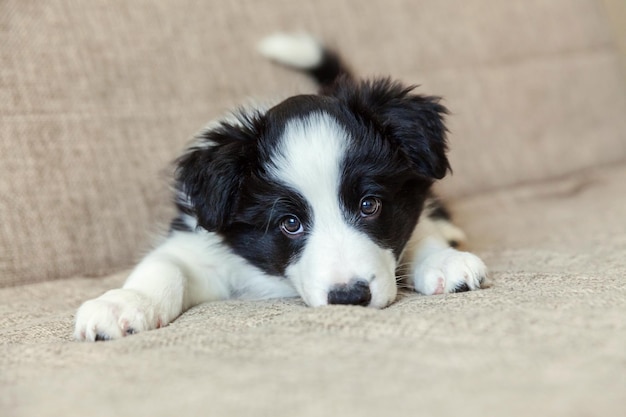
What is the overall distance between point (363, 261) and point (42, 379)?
0.80 metres

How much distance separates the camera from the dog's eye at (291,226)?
1.97 meters

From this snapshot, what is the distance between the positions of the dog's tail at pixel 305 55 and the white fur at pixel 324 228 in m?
1.12

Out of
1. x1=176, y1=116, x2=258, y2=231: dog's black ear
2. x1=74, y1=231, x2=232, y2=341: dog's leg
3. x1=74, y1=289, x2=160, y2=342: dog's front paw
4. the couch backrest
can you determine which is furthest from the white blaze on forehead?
the couch backrest

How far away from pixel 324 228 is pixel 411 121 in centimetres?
41

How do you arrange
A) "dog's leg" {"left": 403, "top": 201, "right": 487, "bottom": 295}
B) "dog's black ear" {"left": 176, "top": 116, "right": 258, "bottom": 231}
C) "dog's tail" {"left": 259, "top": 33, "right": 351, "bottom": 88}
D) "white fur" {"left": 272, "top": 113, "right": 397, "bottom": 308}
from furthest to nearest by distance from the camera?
"dog's tail" {"left": 259, "top": 33, "right": 351, "bottom": 88} < "dog's black ear" {"left": 176, "top": 116, "right": 258, "bottom": 231} < "dog's leg" {"left": 403, "top": 201, "right": 487, "bottom": 295} < "white fur" {"left": 272, "top": 113, "right": 397, "bottom": 308}

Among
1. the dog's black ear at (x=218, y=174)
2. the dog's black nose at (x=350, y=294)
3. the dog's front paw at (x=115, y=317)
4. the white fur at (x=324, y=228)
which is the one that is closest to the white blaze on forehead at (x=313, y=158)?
the white fur at (x=324, y=228)

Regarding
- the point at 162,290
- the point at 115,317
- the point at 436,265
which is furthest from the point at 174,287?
the point at 436,265

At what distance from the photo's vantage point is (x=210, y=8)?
10.1 feet

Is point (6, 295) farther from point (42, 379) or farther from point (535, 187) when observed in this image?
point (535, 187)

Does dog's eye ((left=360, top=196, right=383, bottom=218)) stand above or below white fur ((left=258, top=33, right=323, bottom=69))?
below

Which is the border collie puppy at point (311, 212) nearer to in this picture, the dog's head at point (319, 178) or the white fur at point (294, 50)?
the dog's head at point (319, 178)

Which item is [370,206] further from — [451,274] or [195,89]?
[195,89]

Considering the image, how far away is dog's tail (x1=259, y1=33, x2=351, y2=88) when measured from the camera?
307 cm

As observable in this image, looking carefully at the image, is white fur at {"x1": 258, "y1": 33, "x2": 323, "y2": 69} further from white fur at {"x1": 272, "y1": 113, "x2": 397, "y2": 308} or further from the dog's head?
white fur at {"x1": 272, "y1": 113, "x2": 397, "y2": 308}
